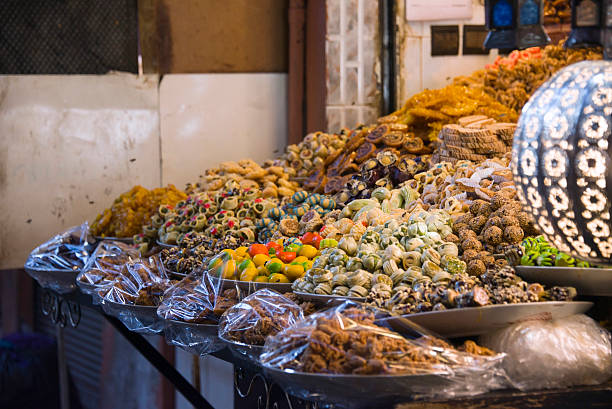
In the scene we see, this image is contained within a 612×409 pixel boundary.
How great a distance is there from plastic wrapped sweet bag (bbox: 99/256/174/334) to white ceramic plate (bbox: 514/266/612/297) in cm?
112

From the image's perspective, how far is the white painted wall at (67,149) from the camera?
403 cm

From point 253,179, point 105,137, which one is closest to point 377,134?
point 253,179

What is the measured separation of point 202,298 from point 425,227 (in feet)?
2.16

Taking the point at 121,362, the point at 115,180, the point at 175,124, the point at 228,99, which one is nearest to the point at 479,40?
the point at 228,99

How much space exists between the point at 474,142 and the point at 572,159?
4.65ft

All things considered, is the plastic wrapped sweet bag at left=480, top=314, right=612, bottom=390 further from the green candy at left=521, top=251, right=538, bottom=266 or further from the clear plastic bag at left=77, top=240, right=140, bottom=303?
the clear plastic bag at left=77, top=240, right=140, bottom=303

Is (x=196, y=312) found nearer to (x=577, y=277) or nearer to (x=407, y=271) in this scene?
(x=407, y=271)

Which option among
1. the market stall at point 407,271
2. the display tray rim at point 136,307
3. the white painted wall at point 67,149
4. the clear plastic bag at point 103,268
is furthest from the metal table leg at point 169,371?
the white painted wall at point 67,149

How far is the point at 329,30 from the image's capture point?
4.29 meters

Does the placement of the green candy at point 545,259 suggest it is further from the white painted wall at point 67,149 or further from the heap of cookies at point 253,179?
the white painted wall at point 67,149

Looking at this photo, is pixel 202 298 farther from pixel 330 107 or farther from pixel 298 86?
pixel 298 86

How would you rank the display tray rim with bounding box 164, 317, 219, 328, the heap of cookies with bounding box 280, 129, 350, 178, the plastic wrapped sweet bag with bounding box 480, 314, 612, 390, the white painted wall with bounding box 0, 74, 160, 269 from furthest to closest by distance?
the white painted wall with bounding box 0, 74, 160, 269
the heap of cookies with bounding box 280, 129, 350, 178
the display tray rim with bounding box 164, 317, 219, 328
the plastic wrapped sweet bag with bounding box 480, 314, 612, 390

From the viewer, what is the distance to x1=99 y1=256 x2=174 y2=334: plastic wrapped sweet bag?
7.41 feet

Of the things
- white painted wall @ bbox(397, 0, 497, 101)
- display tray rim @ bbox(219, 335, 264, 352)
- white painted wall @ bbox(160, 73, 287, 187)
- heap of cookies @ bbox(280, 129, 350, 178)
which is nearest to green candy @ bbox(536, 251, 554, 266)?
display tray rim @ bbox(219, 335, 264, 352)
